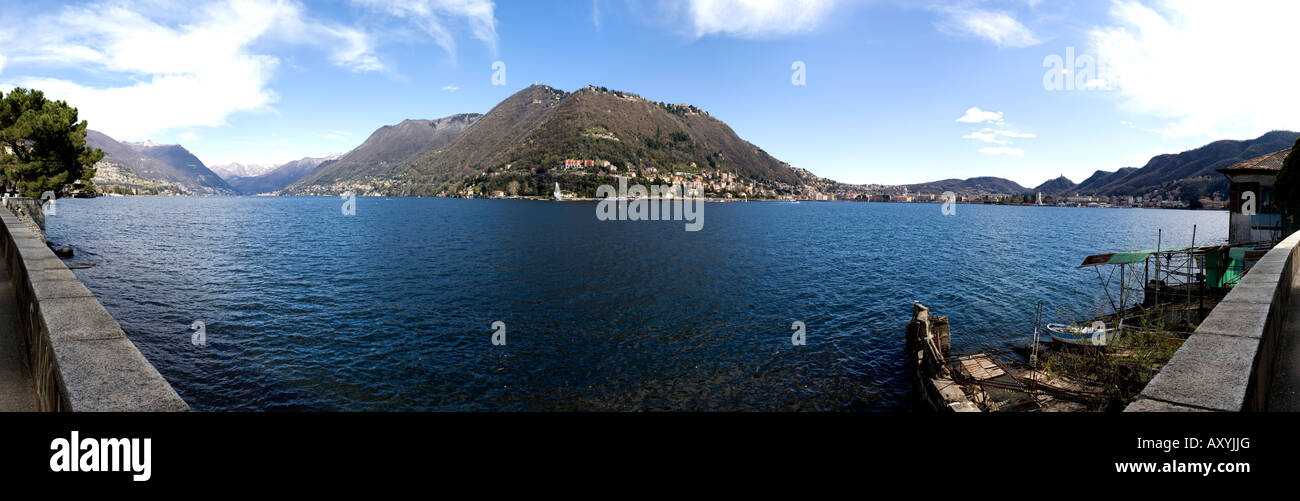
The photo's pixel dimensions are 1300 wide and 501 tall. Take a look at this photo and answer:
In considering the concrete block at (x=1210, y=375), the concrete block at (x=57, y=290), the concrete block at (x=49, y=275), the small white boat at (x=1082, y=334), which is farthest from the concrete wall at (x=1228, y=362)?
the small white boat at (x=1082, y=334)

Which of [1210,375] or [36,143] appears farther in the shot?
[36,143]

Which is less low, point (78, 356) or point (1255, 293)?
point (1255, 293)

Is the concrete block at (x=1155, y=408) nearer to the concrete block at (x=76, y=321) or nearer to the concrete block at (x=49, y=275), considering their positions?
the concrete block at (x=76, y=321)

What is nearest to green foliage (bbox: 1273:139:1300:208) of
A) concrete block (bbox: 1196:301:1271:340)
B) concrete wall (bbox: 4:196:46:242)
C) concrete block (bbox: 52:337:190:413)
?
concrete block (bbox: 1196:301:1271:340)

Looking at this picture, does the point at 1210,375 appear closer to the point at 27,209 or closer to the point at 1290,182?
the point at 1290,182

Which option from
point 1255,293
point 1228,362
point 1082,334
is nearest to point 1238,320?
point 1228,362
